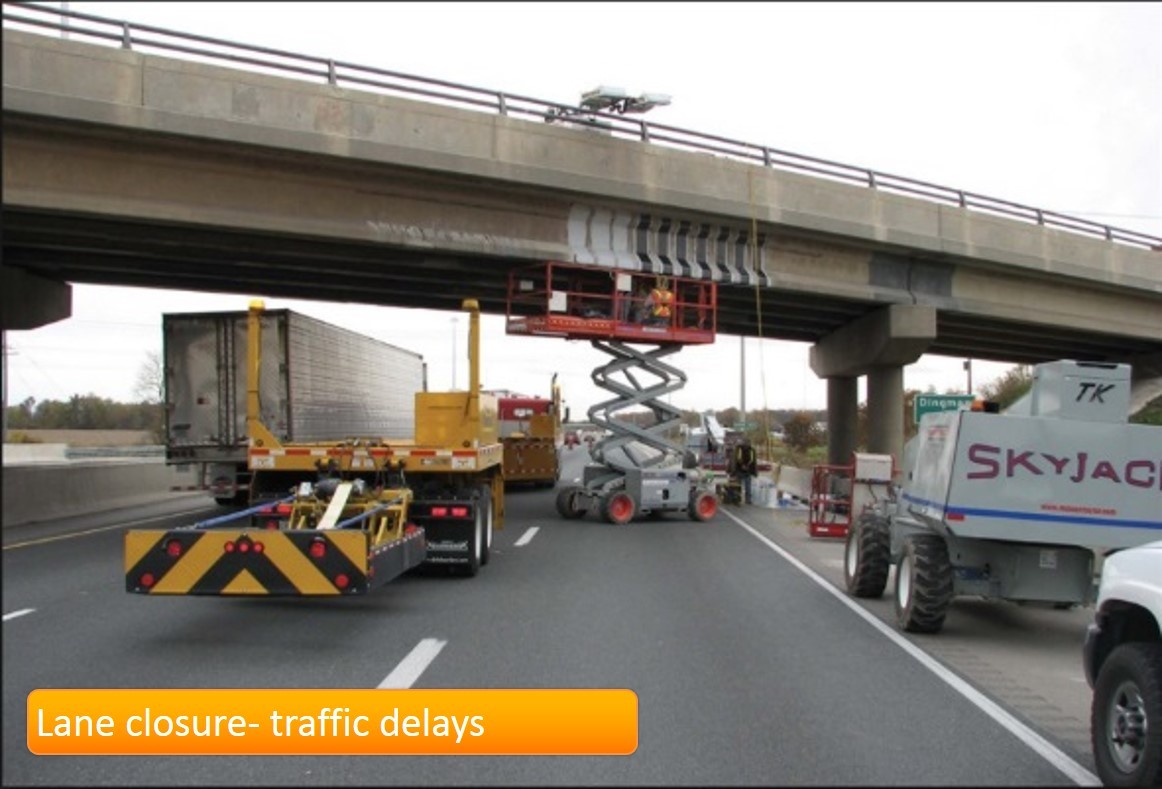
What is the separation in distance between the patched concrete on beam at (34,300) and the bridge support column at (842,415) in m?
22.9

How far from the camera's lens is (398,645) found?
8117 mm

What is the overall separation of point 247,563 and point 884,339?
20.4 m

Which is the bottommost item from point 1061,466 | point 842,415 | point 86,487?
point 86,487

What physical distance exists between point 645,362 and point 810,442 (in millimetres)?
43234

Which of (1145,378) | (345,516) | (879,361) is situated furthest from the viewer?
(1145,378)

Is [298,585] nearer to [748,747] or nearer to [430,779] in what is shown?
[430,779]

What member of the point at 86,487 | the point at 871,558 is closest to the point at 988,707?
the point at 871,558

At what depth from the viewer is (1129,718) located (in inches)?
200

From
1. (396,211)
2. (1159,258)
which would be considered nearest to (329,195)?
(396,211)

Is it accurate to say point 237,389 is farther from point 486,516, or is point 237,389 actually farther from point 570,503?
point 486,516

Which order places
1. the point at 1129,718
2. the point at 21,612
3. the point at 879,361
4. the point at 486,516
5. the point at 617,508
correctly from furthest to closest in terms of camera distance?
the point at 879,361 < the point at 617,508 < the point at 486,516 < the point at 21,612 < the point at 1129,718

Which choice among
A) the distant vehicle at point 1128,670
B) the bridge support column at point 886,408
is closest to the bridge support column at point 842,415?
the bridge support column at point 886,408

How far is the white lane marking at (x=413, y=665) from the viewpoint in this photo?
674cm

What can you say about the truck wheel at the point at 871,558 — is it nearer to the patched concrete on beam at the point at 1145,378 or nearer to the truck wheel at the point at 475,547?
the truck wheel at the point at 475,547
